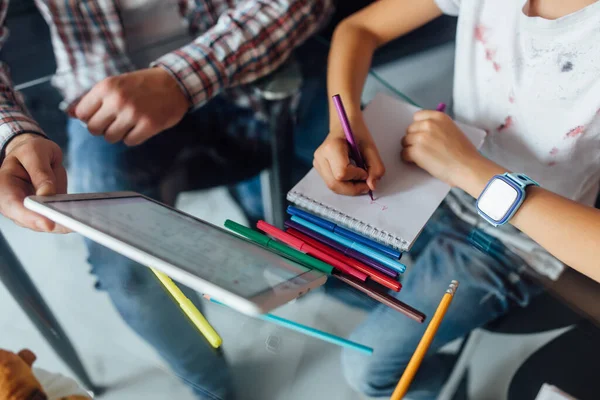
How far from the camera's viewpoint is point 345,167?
57 cm

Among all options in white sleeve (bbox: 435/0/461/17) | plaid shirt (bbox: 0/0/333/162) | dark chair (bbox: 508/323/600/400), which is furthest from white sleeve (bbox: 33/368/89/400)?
white sleeve (bbox: 435/0/461/17)

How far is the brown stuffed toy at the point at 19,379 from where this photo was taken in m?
0.48

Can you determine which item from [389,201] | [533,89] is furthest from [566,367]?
[533,89]

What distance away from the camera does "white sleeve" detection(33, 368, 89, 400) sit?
0.50 m

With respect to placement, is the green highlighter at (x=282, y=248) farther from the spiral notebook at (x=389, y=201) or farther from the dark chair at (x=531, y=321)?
the dark chair at (x=531, y=321)

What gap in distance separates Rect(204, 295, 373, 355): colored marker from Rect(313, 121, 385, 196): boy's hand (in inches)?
6.4

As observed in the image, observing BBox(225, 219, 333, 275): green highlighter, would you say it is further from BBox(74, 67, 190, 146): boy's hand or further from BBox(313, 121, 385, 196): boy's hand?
BBox(74, 67, 190, 146): boy's hand

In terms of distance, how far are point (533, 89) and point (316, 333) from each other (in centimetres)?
44

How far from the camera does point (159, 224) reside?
0.47 metres

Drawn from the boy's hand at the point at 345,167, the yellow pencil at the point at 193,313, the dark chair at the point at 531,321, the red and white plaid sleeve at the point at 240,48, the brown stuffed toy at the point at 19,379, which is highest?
the red and white plaid sleeve at the point at 240,48

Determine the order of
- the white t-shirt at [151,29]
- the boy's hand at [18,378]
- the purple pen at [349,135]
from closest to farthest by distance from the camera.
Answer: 1. the boy's hand at [18,378]
2. the purple pen at [349,135]
3. the white t-shirt at [151,29]

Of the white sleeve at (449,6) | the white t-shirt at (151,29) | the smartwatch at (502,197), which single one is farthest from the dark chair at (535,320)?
the white t-shirt at (151,29)

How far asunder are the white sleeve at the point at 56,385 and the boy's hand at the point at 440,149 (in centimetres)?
46

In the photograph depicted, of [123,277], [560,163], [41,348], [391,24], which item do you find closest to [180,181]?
[123,277]
